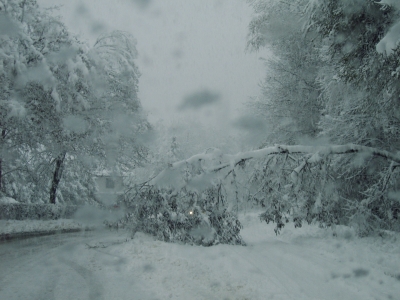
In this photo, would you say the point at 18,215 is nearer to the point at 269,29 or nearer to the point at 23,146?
the point at 23,146

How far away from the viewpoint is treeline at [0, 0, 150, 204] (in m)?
12.5

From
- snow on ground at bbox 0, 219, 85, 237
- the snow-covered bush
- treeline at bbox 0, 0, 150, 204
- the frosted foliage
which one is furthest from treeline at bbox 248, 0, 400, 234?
snow on ground at bbox 0, 219, 85, 237

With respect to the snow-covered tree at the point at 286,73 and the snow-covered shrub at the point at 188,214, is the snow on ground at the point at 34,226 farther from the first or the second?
the snow-covered tree at the point at 286,73

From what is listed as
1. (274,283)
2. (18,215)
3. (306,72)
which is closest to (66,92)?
(18,215)

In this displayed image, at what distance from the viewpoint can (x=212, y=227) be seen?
9.81 metres

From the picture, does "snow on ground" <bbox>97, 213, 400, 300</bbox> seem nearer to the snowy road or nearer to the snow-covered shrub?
the snowy road

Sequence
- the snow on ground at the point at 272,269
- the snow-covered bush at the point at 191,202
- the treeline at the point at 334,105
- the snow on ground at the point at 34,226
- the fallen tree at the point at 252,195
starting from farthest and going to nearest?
1. the snow on ground at the point at 34,226
2. the snow-covered bush at the point at 191,202
3. the fallen tree at the point at 252,195
4. the treeline at the point at 334,105
5. the snow on ground at the point at 272,269

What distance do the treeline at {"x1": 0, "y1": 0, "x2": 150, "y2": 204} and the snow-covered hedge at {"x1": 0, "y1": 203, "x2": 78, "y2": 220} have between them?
1.42m

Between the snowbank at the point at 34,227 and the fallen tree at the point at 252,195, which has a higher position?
the fallen tree at the point at 252,195

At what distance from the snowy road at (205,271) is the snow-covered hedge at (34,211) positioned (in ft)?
24.4

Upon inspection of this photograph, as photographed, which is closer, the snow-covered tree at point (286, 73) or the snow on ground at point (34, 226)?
the snow-covered tree at point (286, 73)

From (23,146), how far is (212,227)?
37.2 feet

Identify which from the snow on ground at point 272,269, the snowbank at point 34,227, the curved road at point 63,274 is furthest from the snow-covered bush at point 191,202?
the snowbank at point 34,227

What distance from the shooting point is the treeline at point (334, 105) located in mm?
6453
